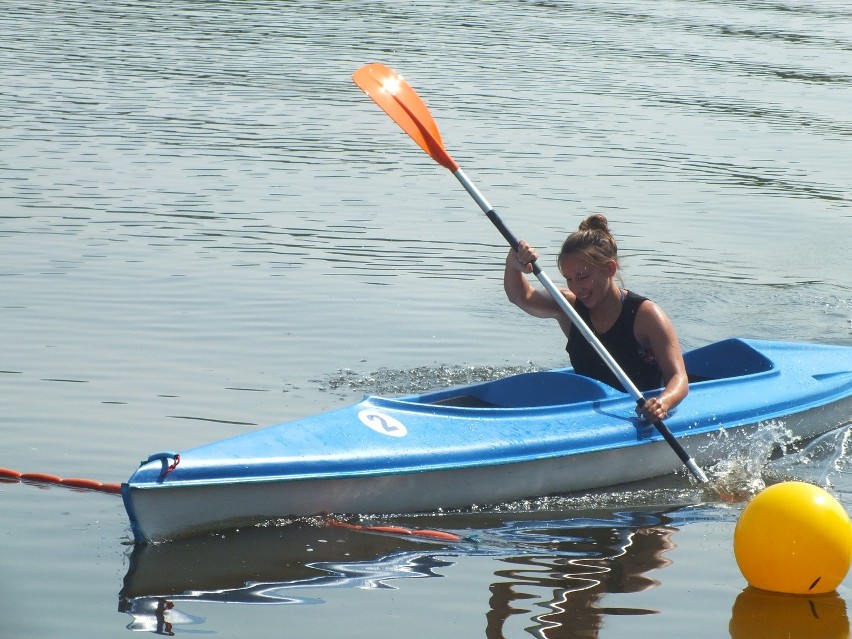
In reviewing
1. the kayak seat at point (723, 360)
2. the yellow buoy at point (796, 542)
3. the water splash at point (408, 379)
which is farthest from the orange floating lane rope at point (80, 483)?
the kayak seat at point (723, 360)

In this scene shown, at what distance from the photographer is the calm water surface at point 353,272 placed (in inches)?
186

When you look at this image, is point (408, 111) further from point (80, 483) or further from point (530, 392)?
point (80, 483)

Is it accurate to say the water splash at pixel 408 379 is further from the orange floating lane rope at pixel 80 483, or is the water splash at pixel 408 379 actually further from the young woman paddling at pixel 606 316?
Result: the orange floating lane rope at pixel 80 483

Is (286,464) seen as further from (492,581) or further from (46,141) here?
(46,141)

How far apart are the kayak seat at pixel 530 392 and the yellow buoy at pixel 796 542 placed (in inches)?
57.2

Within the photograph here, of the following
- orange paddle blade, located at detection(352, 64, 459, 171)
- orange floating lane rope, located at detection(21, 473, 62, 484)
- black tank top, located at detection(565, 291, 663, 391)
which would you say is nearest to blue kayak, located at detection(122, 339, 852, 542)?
black tank top, located at detection(565, 291, 663, 391)

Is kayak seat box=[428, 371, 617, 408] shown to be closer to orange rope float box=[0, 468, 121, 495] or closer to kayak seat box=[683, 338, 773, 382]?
kayak seat box=[683, 338, 773, 382]

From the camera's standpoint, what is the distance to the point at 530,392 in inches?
245

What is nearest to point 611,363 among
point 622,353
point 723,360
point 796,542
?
point 622,353

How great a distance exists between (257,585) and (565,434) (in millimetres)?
1675

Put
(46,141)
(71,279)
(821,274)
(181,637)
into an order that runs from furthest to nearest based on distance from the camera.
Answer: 1. (46,141)
2. (821,274)
3. (71,279)
4. (181,637)

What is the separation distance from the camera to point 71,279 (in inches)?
366

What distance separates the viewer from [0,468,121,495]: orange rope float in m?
5.45

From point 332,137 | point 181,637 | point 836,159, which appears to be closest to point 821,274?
point 836,159
